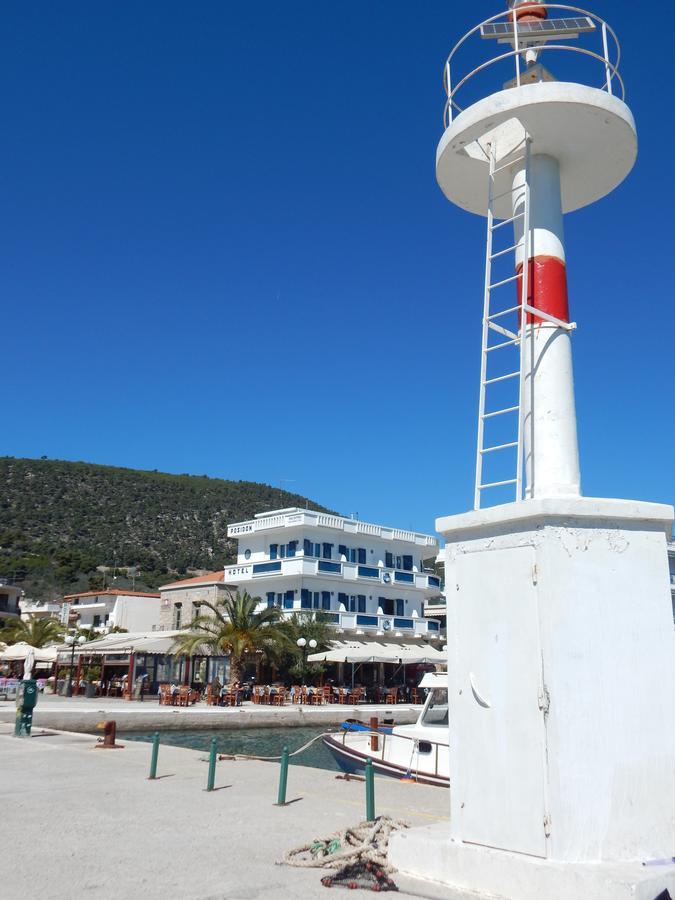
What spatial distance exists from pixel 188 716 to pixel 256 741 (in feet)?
10.6

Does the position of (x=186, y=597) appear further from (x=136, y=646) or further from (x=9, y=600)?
(x=9, y=600)

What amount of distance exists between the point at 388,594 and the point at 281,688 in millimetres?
15317

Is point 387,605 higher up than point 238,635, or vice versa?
point 387,605

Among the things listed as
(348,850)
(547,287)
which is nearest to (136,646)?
(348,850)

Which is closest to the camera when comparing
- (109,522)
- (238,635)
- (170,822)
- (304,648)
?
(170,822)

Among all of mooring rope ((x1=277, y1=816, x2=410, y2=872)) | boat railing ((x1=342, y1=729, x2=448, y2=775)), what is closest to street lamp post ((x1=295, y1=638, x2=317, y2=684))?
boat railing ((x1=342, y1=729, x2=448, y2=775))

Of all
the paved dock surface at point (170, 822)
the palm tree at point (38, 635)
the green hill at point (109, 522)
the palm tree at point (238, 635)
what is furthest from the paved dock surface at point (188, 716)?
the green hill at point (109, 522)

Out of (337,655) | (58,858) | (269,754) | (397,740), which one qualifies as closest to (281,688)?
(337,655)

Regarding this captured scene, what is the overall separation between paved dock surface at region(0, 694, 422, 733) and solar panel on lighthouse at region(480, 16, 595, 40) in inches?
851

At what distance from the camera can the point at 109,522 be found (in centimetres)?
12406

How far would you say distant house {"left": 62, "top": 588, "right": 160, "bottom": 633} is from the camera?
66438 mm

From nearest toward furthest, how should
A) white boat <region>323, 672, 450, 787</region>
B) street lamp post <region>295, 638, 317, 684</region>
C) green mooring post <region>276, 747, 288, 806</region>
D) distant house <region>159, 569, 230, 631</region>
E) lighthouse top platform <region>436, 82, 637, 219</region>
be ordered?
lighthouse top platform <region>436, 82, 637, 219</region>, green mooring post <region>276, 747, 288, 806</region>, white boat <region>323, 672, 450, 787</region>, street lamp post <region>295, 638, 317, 684</region>, distant house <region>159, 569, 230, 631</region>

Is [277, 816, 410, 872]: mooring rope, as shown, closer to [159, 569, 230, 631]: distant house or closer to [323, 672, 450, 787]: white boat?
[323, 672, 450, 787]: white boat

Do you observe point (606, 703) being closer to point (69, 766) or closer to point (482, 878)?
point (482, 878)
